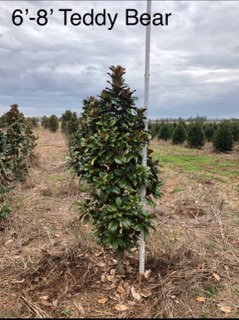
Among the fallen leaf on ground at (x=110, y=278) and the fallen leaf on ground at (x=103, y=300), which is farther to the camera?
the fallen leaf on ground at (x=110, y=278)

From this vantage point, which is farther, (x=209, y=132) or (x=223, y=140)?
(x=209, y=132)

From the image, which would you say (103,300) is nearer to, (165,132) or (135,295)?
(135,295)

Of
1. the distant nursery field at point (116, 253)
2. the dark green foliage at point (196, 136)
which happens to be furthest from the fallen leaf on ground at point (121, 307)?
the dark green foliage at point (196, 136)

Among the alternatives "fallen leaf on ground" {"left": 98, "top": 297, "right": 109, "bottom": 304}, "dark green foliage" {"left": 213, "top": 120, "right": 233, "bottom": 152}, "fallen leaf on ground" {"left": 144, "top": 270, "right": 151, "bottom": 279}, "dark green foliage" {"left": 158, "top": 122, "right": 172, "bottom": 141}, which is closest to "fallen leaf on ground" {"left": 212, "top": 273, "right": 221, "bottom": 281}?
"fallen leaf on ground" {"left": 144, "top": 270, "right": 151, "bottom": 279}

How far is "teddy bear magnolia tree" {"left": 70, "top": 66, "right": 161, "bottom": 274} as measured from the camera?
239cm

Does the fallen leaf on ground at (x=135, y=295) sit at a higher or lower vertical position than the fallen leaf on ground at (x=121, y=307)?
higher

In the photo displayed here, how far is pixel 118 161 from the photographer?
2.36 m

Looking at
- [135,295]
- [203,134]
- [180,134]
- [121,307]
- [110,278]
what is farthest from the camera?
[180,134]

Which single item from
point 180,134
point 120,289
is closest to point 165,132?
point 180,134

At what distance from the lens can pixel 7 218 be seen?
4.14 meters

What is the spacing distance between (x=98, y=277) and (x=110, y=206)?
79cm

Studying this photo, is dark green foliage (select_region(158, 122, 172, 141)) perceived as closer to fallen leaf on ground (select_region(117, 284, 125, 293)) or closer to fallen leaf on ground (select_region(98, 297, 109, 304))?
fallen leaf on ground (select_region(117, 284, 125, 293))

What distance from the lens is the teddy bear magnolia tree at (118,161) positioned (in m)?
2.39

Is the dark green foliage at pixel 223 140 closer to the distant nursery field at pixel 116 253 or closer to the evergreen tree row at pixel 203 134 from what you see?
the evergreen tree row at pixel 203 134
